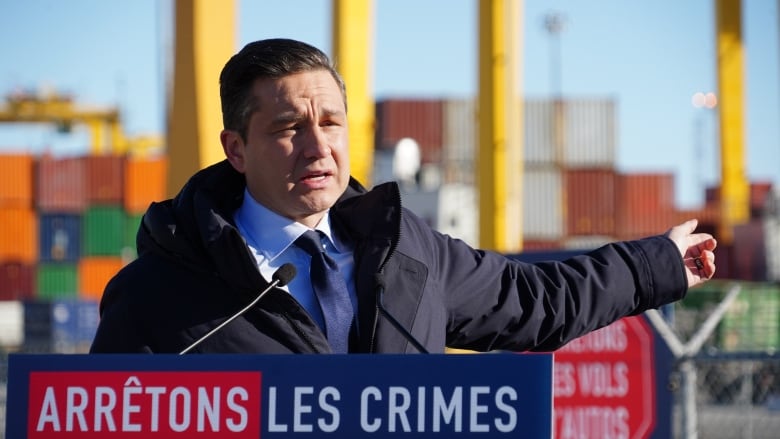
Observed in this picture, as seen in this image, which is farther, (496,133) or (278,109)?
(496,133)

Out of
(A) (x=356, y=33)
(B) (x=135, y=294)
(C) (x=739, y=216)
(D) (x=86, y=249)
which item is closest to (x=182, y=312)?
(B) (x=135, y=294)

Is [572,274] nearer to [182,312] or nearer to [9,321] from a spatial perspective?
[182,312]

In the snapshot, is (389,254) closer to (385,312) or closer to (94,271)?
(385,312)

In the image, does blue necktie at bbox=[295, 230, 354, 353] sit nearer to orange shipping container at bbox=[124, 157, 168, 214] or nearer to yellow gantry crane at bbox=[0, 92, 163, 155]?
orange shipping container at bbox=[124, 157, 168, 214]

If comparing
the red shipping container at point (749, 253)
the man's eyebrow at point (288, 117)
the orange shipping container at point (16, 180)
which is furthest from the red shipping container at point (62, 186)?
the man's eyebrow at point (288, 117)

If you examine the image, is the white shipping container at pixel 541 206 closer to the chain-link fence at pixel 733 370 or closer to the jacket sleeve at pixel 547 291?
the chain-link fence at pixel 733 370

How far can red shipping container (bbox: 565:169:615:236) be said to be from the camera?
39594mm

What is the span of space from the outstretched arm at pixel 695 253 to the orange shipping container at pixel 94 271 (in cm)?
4224

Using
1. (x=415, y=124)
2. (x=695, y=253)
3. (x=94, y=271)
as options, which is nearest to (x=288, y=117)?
(x=695, y=253)

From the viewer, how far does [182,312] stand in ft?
8.07

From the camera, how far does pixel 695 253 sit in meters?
2.91

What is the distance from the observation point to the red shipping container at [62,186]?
4638 cm

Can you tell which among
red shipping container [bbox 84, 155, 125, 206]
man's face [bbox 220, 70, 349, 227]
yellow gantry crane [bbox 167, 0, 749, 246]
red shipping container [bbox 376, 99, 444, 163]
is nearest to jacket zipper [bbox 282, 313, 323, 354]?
man's face [bbox 220, 70, 349, 227]

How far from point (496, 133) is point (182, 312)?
13.7 m
